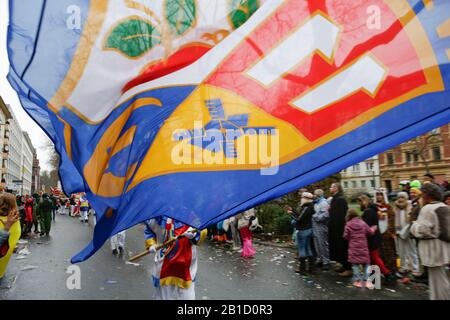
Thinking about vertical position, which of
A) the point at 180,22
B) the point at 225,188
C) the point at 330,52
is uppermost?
the point at 180,22

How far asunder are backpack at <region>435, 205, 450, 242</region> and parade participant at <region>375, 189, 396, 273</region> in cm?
255

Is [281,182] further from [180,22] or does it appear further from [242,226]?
[242,226]

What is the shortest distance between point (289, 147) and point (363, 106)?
602 mm

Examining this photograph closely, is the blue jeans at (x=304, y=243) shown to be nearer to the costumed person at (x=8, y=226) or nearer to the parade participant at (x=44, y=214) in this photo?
the costumed person at (x=8, y=226)

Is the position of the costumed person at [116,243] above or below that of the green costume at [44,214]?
below

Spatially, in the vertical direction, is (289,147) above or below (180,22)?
below

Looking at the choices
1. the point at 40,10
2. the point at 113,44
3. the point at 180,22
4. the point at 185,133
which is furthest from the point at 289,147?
the point at 40,10

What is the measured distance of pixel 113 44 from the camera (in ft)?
9.07

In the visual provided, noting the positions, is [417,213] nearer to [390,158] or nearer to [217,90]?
[217,90]

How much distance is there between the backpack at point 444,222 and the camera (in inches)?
195

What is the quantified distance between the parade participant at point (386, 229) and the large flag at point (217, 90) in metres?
5.57

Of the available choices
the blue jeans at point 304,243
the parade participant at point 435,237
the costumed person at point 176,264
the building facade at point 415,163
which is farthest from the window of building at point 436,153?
the costumed person at point 176,264

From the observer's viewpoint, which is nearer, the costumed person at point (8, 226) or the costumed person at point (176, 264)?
the costumed person at point (176, 264)
